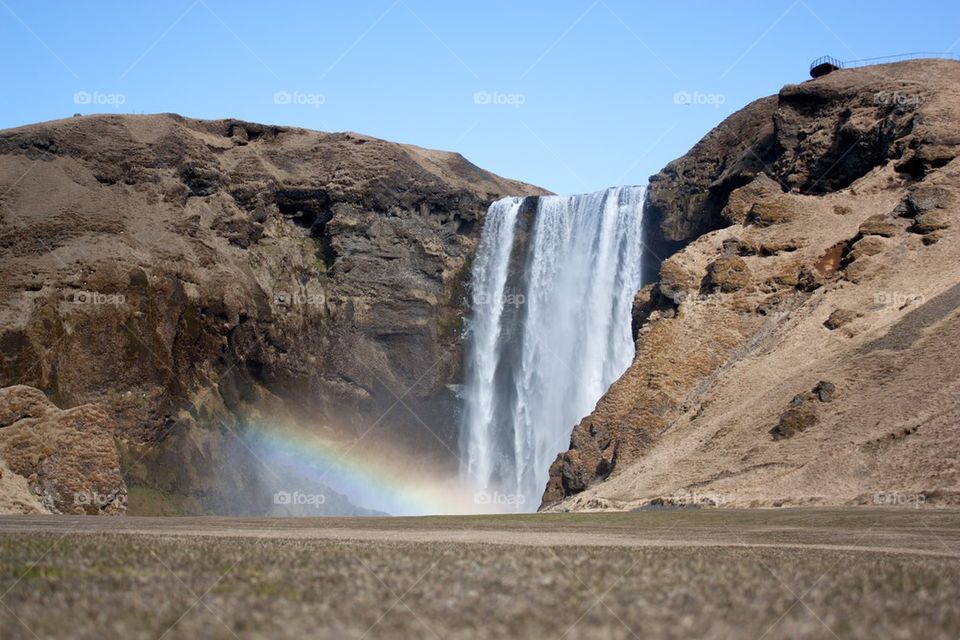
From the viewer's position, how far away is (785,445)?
4862 cm

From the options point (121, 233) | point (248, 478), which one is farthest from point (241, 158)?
point (248, 478)

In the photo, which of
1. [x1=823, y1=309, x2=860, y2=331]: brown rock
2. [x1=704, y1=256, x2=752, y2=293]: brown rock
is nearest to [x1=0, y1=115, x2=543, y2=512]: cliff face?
[x1=704, y1=256, x2=752, y2=293]: brown rock

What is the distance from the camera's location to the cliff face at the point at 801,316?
45.7m

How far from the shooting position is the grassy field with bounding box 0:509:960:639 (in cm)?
996

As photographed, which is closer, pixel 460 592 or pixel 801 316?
pixel 460 592

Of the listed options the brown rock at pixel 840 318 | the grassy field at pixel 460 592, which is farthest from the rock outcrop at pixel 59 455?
the brown rock at pixel 840 318

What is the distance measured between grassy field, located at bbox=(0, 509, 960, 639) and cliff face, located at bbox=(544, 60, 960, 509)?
2625 cm

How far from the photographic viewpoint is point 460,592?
1201 cm

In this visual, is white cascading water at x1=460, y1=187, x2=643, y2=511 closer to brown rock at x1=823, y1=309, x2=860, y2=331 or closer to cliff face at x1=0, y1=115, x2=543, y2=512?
cliff face at x1=0, y1=115, x2=543, y2=512

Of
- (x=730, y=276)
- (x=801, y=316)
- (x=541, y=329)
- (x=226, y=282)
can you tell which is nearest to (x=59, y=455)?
(x=226, y=282)

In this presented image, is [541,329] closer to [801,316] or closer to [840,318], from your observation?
[801,316]

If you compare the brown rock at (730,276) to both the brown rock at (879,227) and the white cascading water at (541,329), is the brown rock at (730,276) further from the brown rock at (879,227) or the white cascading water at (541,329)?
the white cascading water at (541,329)

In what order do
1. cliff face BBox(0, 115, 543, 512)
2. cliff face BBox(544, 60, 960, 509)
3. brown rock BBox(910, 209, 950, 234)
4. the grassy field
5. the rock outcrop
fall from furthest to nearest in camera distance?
cliff face BBox(0, 115, 543, 512) < brown rock BBox(910, 209, 950, 234) < the rock outcrop < cliff face BBox(544, 60, 960, 509) < the grassy field

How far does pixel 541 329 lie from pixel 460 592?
80.4 metres
